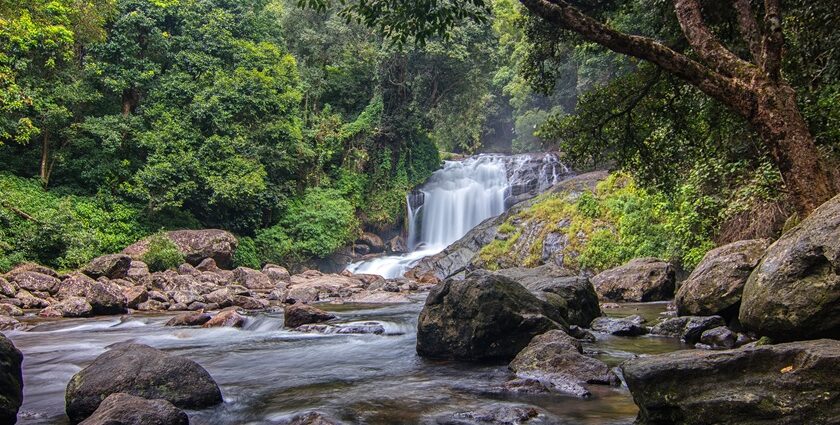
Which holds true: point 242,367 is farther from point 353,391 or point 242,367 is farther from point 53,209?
point 53,209

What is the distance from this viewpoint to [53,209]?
20.4 meters

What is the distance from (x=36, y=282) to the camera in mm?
16297

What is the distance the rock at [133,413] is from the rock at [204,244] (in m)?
19.4

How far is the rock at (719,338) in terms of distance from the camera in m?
7.47

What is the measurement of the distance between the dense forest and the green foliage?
2042 mm

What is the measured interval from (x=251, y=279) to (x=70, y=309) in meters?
7.89

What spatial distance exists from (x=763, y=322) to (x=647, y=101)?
3.99 m

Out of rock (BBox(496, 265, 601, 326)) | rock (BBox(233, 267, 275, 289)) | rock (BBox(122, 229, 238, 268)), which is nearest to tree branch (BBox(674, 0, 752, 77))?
rock (BBox(496, 265, 601, 326))

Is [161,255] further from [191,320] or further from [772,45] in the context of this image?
[772,45]

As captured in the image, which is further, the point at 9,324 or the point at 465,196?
the point at 465,196

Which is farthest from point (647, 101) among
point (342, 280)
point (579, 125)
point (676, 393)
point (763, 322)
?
point (342, 280)

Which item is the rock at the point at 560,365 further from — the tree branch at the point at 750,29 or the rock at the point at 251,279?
the rock at the point at 251,279

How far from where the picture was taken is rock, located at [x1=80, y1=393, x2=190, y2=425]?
14.3 feet

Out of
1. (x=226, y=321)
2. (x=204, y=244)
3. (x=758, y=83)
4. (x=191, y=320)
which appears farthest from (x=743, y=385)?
(x=204, y=244)
